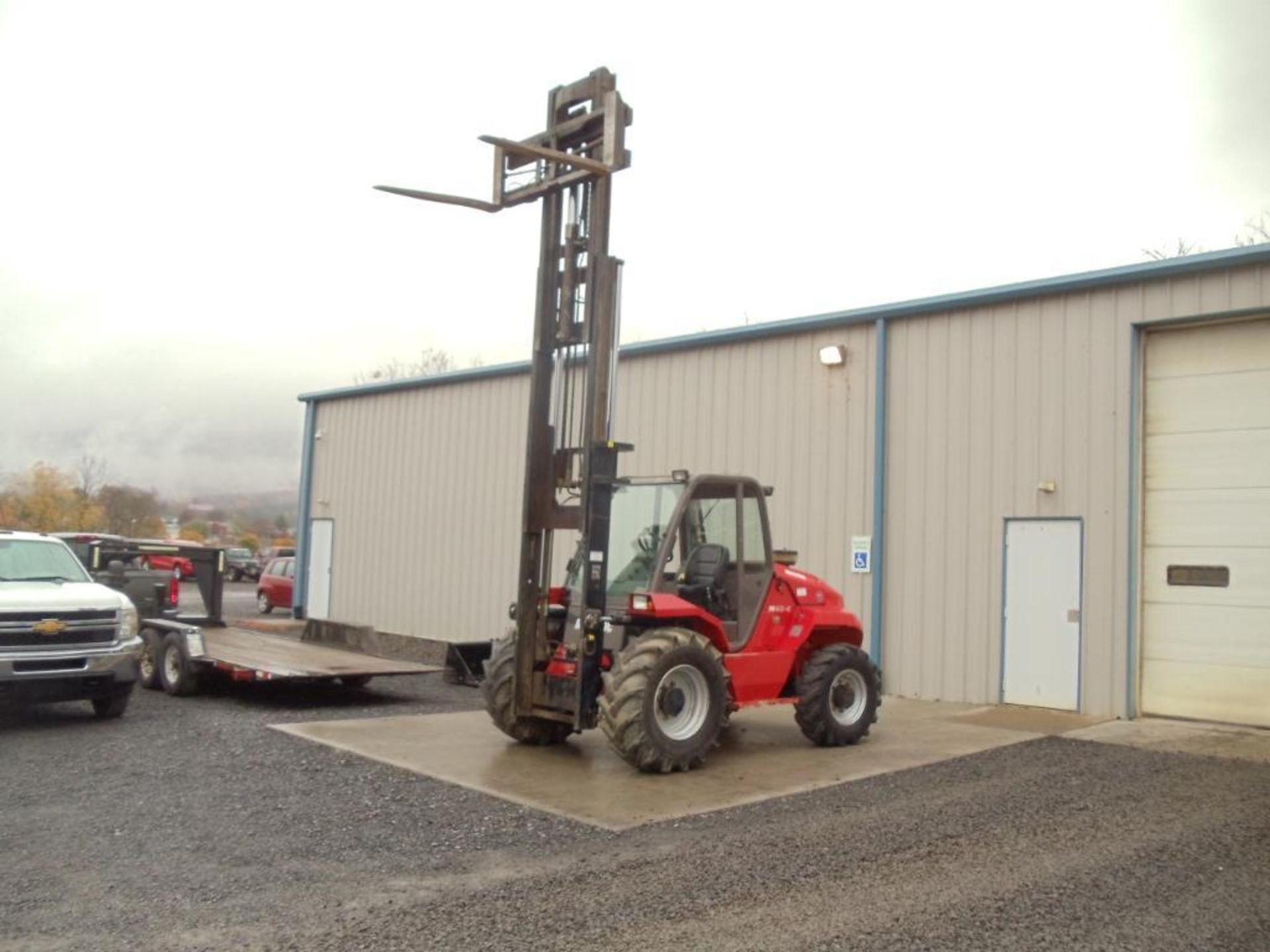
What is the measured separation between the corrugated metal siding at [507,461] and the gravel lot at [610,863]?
21.4 feet

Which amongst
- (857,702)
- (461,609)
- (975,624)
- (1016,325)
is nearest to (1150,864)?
(857,702)

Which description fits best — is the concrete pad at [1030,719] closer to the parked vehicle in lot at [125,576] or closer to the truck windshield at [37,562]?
the truck windshield at [37,562]

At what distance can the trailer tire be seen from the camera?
12.9 metres

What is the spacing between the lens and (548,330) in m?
9.75

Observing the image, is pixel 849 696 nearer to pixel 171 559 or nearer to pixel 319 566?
pixel 171 559

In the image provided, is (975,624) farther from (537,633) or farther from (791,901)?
(791,901)

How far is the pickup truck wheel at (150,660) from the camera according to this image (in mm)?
13516

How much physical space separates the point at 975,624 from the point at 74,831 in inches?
402

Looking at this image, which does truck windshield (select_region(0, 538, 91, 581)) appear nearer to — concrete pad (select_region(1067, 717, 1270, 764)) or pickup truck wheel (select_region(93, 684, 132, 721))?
pickup truck wheel (select_region(93, 684, 132, 721))

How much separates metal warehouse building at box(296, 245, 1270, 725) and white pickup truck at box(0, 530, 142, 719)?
8.55 meters

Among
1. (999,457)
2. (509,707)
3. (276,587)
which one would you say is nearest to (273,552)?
Result: (276,587)

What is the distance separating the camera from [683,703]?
9055 millimetres

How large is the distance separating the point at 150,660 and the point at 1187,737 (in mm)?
11465

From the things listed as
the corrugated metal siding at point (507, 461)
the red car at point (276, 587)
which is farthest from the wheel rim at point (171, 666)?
the red car at point (276, 587)
